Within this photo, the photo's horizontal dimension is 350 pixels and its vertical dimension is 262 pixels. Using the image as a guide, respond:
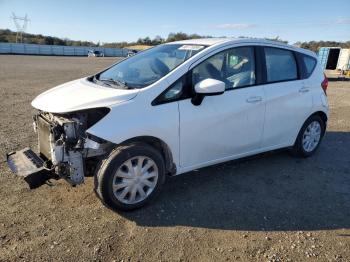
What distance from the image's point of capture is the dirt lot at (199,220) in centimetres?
330

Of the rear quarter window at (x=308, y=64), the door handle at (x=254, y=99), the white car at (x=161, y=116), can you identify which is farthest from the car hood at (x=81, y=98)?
the rear quarter window at (x=308, y=64)

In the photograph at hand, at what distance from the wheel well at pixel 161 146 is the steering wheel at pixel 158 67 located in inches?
31.3

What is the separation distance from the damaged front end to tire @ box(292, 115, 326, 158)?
10.8 feet

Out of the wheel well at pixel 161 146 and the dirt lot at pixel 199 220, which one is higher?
the wheel well at pixel 161 146

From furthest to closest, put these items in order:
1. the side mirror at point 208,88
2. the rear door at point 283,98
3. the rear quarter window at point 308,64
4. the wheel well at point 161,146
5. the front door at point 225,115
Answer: the rear quarter window at point 308,64 < the rear door at point 283,98 < the front door at point 225,115 < the side mirror at point 208,88 < the wheel well at point 161,146

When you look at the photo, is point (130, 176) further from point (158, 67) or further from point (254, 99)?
point (254, 99)

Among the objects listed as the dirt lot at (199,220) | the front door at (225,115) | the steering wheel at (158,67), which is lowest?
the dirt lot at (199,220)

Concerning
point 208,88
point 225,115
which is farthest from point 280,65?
point 208,88

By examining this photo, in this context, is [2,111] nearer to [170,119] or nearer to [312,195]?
[170,119]

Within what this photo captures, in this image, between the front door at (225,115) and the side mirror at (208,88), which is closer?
the side mirror at (208,88)

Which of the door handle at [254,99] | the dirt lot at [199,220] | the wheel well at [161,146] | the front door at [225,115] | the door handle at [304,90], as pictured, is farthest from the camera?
the door handle at [304,90]

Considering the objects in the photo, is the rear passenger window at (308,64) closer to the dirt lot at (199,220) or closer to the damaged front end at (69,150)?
the dirt lot at (199,220)

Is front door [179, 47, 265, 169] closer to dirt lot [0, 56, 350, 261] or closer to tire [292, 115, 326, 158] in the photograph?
dirt lot [0, 56, 350, 261]

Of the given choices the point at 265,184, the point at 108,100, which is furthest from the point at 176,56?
the point at 265,184
